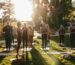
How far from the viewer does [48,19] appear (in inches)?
2093

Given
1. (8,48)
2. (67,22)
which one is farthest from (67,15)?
(8,48)

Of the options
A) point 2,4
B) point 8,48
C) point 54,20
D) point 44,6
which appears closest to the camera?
point 8,48

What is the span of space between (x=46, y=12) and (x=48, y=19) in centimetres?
125

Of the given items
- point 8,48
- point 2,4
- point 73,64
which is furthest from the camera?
point 2,4

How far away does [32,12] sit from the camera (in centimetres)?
5716

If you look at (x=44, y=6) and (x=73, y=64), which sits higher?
(x=44, y=6)

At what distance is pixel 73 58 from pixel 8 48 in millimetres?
6973

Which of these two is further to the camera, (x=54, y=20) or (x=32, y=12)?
(x=32, y=12)

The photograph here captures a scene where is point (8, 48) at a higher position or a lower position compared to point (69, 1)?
lower

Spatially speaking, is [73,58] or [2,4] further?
[2,4]

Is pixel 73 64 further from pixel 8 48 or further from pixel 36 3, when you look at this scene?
pixel 36 3

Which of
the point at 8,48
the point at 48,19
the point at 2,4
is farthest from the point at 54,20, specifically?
the point at 8,48

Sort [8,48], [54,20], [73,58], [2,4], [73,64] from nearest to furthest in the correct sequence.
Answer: [73,64] < [73,58] < [8,48] < [2,4] < [54,20]

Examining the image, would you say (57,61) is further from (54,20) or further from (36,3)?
(36,3)
